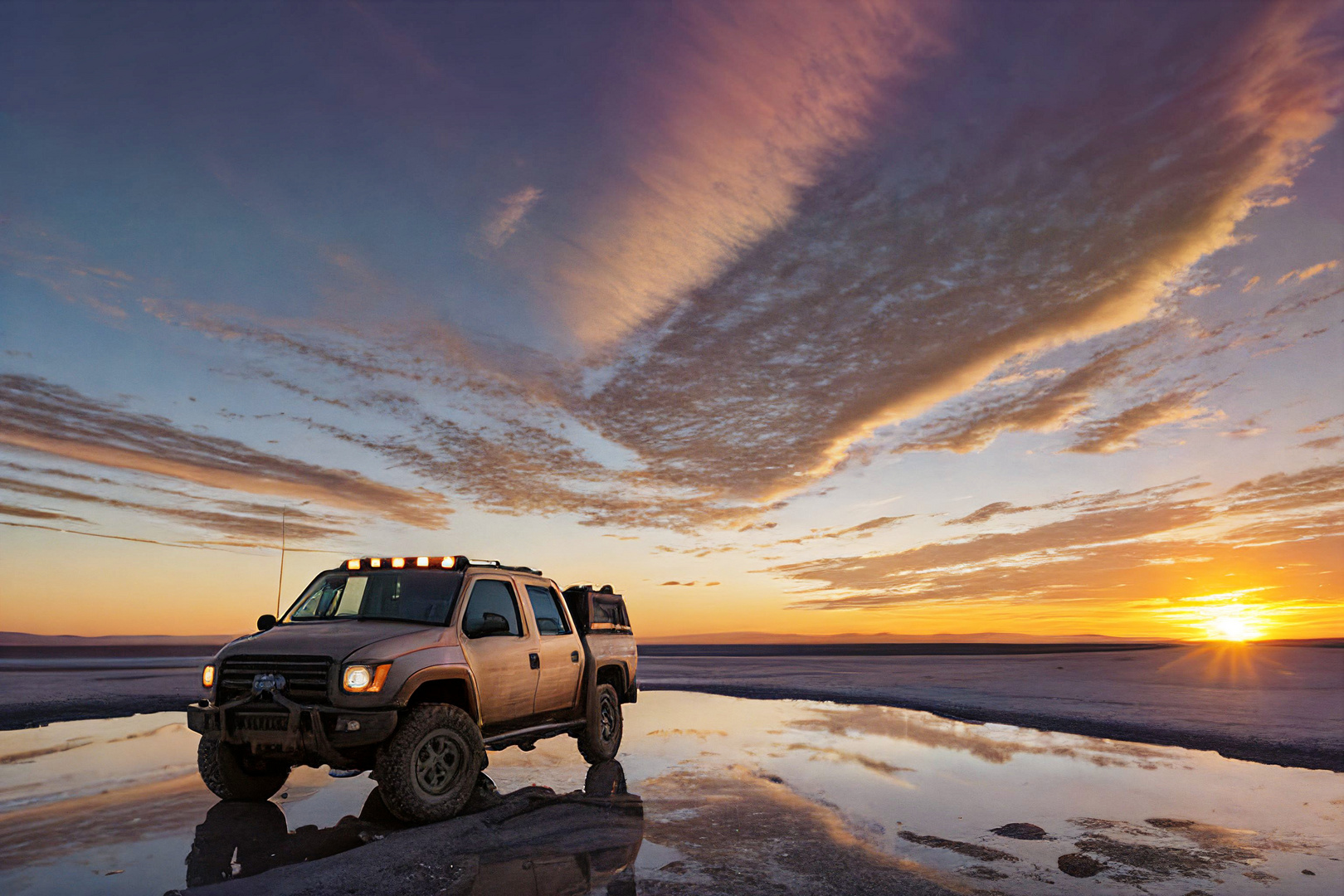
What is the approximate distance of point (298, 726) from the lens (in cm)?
679

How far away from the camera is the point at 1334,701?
17578mm

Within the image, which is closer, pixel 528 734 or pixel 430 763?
pixel 430 763

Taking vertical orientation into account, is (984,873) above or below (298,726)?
below

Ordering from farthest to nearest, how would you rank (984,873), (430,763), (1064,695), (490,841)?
(1064,695) → (430,763) → (490,841) → (984,873)

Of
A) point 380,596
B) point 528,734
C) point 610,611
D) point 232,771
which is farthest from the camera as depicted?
point 610,611

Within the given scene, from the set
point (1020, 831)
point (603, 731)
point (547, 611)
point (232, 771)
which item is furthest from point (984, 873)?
point (232, 771)

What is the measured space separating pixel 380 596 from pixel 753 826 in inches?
182

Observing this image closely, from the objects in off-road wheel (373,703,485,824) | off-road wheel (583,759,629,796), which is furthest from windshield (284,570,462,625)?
off-road wheel (583,759,629,796)

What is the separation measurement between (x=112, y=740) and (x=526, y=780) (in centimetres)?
741

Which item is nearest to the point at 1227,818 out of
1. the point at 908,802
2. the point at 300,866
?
the point at 908,802

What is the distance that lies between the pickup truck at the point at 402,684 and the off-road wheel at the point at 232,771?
1 centimetres

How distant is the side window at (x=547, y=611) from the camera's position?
9.45 m

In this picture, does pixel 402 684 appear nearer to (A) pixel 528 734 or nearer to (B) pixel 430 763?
(B) pixel 430 763

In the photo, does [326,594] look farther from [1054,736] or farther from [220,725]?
[1054,736]
